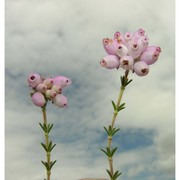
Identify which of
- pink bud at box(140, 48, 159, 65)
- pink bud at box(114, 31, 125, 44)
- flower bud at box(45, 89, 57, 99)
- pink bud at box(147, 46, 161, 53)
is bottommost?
flower bud at box(45, 89, 57, 99)

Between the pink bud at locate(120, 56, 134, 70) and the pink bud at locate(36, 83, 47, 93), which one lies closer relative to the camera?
the pink bud at locate(120, 56, 134, 70)

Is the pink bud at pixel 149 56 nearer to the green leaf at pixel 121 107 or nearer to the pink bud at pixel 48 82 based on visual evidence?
the green leaf at pixel 121 107

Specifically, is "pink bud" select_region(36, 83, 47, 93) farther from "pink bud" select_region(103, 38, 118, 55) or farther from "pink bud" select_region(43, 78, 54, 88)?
"pink bud" select_region(103, 38, 118, 55)

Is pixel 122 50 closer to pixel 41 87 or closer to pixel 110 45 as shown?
pixel 110 45

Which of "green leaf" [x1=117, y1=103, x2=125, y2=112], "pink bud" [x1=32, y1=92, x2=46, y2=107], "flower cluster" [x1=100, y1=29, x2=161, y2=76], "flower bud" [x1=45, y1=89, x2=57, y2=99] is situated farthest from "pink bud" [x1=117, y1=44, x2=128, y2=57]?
"pink bud" [x1=32, y1=92, x2=46, y2=107]

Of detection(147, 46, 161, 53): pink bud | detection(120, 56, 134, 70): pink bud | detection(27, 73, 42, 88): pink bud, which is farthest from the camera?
detection(27, 73, 42, 88): pink bud

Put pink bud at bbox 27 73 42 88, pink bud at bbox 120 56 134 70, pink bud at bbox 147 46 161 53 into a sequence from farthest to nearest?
pink bud at bbox 27 73 42 88
pink bud at bbox 147 46 161 53
pink bud at bbox 120 56 134 70
